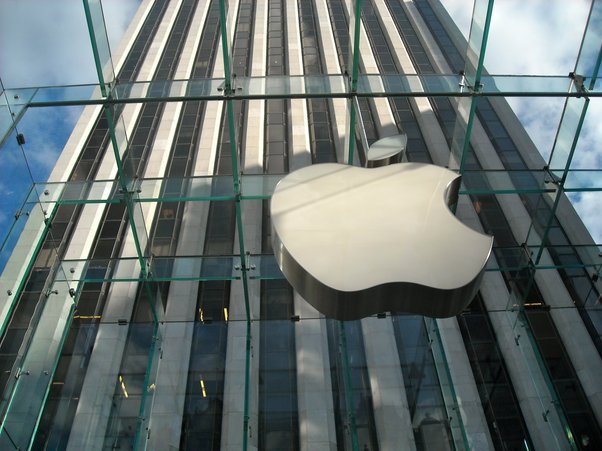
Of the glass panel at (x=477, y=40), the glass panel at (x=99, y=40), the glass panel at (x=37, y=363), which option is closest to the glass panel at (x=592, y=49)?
the glass panel at (x=477, y=40)

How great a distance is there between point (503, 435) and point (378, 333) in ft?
12.3

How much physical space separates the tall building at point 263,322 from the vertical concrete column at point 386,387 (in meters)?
0.04

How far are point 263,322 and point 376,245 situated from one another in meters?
7.95

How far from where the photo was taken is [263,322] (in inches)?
663

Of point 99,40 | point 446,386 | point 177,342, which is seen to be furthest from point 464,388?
point 99,40

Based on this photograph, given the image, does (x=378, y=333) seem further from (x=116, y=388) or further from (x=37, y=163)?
(x=37, y=163)

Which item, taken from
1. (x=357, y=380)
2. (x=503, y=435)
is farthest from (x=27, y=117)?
(x=503, y=435)

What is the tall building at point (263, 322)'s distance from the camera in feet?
47.5

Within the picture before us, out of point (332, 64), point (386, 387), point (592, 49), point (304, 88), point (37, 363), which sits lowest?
point (332, 64)

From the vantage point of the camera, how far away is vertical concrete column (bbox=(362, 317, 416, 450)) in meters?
14.6

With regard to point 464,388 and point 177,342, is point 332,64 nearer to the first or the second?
point 177,342

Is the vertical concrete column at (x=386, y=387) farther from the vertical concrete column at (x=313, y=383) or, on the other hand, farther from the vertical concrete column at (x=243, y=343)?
the vertical concrete column at (x=243, y=343)

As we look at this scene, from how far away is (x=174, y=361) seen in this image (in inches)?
633

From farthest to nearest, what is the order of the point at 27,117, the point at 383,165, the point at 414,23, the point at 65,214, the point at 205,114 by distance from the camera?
1. the point at 414,23
2. the point at 205,114
3. the point at 65,214
4. the point at 27,117
5. the point at 383,165
